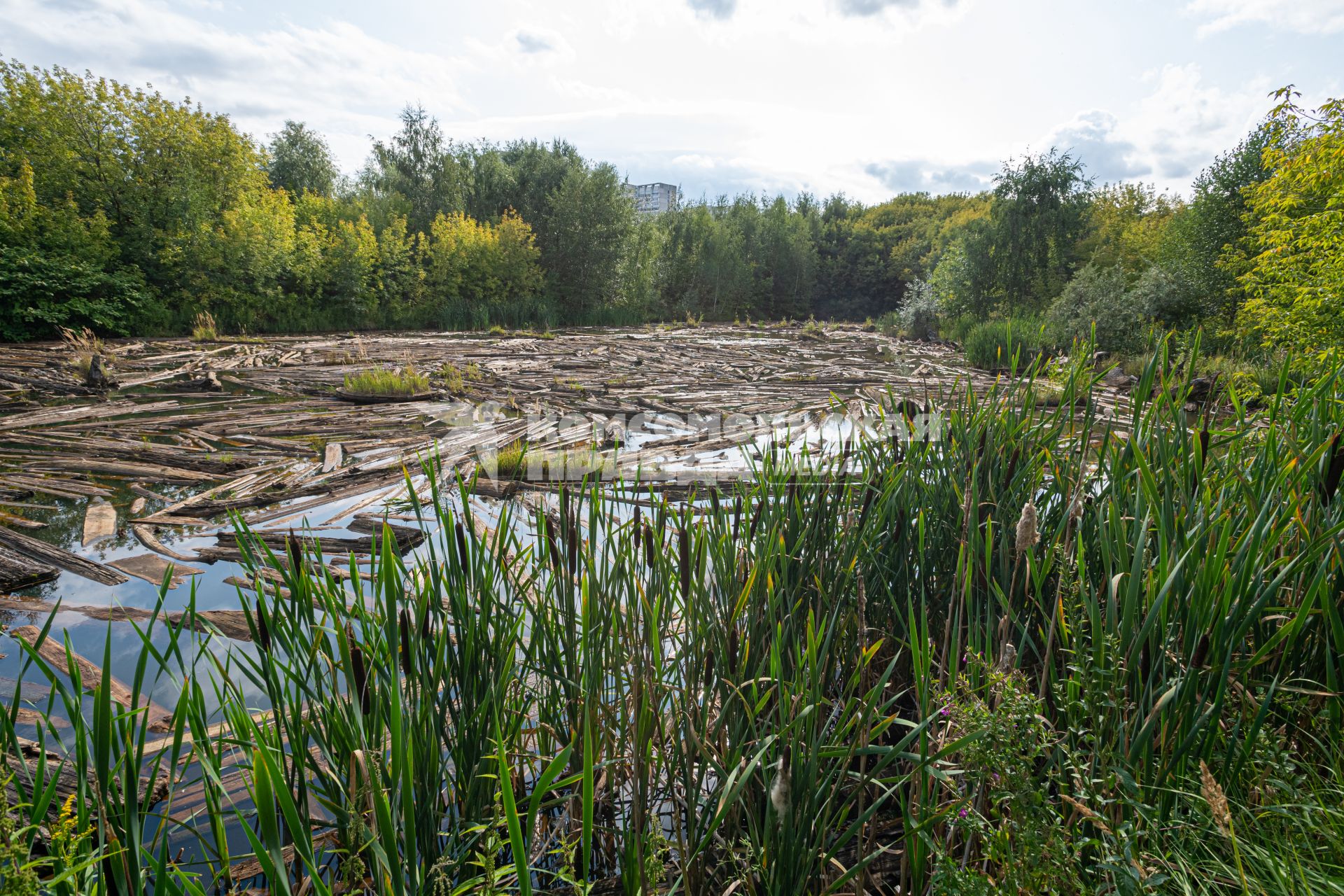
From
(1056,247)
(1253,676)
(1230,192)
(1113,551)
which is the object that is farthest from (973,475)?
(1056,247)

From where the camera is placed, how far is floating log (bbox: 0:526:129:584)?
14.5 feet

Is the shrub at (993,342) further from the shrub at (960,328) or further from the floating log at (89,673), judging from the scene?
the floating log at (89,673)

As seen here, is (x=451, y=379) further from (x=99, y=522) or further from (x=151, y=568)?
(x=151, y=568)

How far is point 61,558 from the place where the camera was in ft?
15.1

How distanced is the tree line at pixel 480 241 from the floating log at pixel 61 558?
43.5 feet

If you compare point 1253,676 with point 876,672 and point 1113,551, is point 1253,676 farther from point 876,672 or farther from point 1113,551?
point 876,672

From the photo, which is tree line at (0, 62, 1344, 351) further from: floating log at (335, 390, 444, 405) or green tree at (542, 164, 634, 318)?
floating log at (335, 390, 444, 405)

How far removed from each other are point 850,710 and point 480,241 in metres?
35.6

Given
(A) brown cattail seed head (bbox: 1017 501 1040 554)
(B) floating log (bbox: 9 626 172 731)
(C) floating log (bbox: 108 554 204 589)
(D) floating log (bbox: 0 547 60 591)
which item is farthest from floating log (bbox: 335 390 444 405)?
(A) brown cattail seed head (bbox: 1017 501 1040 554)

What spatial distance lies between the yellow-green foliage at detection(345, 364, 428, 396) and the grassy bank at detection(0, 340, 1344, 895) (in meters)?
8.45

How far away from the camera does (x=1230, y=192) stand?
19453mm

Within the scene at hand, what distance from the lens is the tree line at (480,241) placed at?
47.6ft

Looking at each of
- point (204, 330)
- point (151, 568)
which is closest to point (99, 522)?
point (151, 568)

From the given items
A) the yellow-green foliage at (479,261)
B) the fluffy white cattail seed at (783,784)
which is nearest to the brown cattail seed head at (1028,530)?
the fluffy white cattail seed at (783,784)
